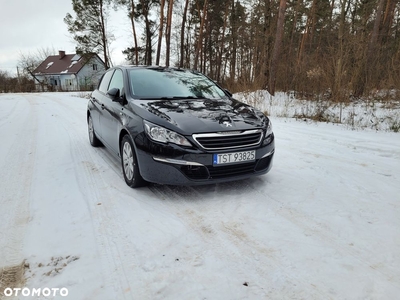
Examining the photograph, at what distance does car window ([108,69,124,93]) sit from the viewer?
420 centimetres

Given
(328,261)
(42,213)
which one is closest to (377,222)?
(328,261)

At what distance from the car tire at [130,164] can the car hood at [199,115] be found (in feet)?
1.57

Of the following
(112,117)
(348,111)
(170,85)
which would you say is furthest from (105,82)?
(348,111)

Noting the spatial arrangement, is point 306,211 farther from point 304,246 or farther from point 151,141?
point 151,141

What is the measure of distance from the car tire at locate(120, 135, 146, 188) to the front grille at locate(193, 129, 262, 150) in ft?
2.92

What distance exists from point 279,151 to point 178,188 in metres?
2.52

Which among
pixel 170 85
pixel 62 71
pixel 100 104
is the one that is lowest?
pixel 100 104

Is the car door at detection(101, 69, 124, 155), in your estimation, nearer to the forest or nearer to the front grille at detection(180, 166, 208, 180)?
the front grille at detection(180, 166, 208, 180)

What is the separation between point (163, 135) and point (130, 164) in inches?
30.0

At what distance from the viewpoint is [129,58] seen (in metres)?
28.0

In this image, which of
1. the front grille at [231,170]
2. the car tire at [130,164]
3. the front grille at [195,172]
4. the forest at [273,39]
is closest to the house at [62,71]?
the forest at [273,39]

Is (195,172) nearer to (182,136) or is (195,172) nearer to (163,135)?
A: (182,136)

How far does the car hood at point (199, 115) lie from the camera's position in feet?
9.98

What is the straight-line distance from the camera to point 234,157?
305 centimetres
